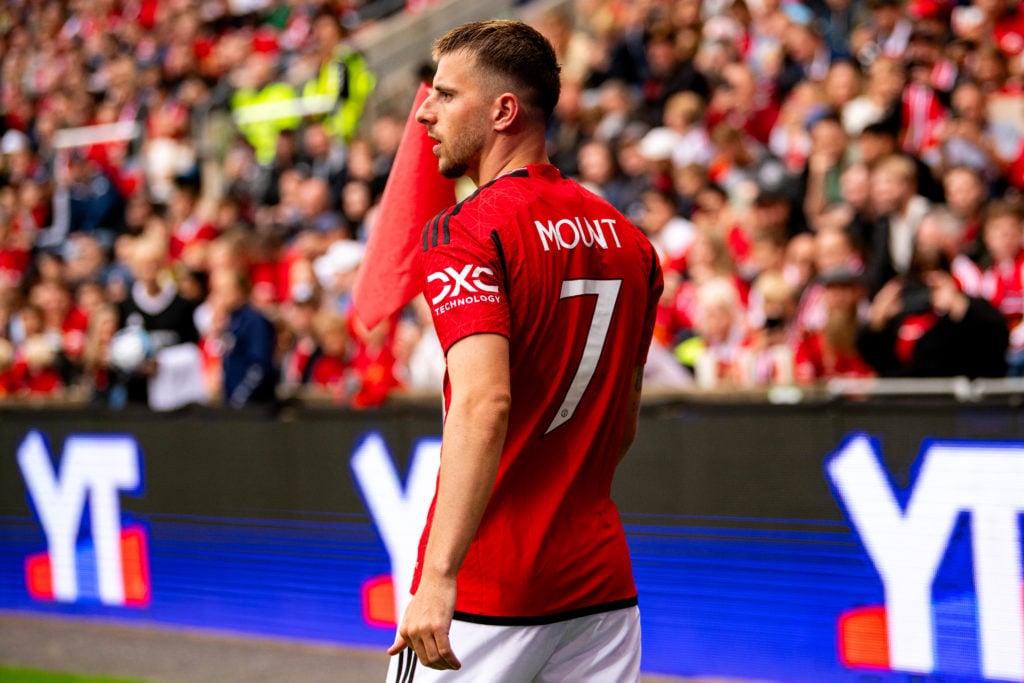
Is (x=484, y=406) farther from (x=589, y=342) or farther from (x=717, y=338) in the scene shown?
(x=717, y=338)

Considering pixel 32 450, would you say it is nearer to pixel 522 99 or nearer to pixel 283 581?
pixel 283 581

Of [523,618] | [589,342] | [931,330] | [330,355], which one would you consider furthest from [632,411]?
[330,355]

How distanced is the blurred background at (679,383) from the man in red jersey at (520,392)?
3.56 feet

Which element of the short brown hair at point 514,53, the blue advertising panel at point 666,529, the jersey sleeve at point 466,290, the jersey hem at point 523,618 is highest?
the short brown hair at point 514,53

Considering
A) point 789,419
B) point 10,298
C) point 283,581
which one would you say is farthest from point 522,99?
point 10,298

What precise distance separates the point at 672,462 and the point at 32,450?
409 centimetres

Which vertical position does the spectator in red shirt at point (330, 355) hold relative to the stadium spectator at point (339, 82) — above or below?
below

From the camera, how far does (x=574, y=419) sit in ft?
8.92

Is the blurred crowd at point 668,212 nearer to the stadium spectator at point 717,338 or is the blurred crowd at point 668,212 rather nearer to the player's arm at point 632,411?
the stadium spectator at point 717,338

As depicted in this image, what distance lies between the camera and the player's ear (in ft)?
8.93

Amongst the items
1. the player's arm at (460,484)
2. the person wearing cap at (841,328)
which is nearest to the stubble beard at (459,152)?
the player's arm at (460,484)

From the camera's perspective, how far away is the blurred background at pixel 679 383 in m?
5.32

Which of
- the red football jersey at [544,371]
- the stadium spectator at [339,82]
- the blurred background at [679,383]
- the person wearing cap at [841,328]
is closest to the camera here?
the red football jersey at [544,371]

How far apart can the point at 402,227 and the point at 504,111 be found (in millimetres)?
733
